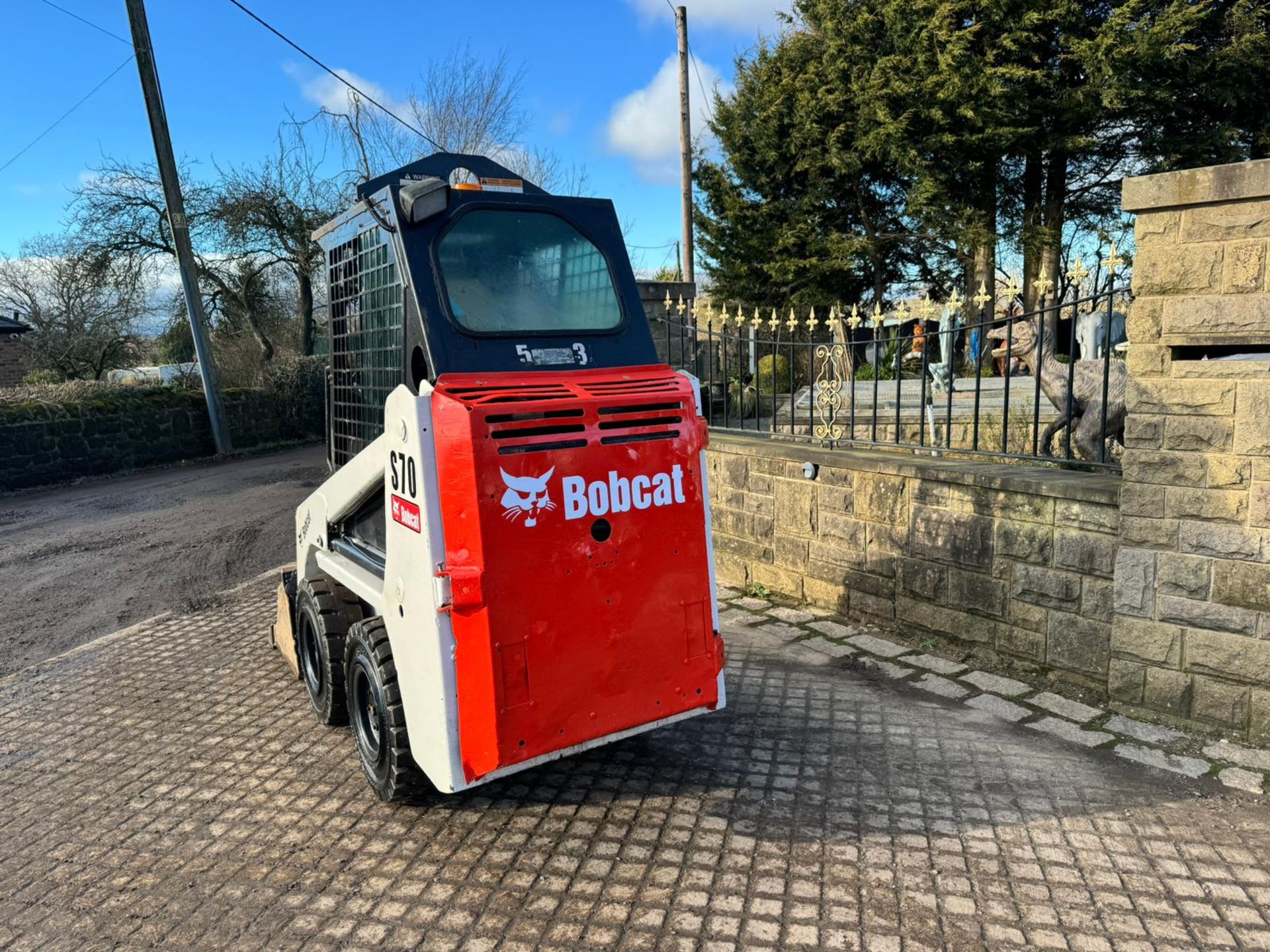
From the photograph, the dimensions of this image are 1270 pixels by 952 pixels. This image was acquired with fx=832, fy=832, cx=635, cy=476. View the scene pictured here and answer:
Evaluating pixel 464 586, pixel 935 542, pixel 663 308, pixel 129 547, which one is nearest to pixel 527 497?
pixel 464 586

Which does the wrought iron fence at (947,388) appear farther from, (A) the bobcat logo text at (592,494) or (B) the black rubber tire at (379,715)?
(B) the black rubber tire at (379,715)

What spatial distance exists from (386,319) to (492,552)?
152 centimetres

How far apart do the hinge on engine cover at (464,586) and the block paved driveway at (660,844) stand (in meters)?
1.08

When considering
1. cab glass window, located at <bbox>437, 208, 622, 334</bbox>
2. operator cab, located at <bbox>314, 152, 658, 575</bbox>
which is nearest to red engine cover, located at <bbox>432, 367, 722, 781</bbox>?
operator cab, located at <bbox>314, 152, 658, 575</bbox>

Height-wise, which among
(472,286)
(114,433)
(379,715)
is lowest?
(379,715)

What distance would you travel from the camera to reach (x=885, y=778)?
149 inches

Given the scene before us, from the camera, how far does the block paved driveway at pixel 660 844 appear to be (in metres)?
2.84

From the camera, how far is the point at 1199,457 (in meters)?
3.95

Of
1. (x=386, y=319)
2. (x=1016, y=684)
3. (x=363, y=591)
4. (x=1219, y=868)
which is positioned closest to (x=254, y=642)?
(x=363, y=591)

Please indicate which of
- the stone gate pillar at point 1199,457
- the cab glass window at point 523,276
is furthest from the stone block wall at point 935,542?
the cab glass window at point 523,276

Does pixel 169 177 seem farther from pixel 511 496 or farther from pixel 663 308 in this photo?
pixel 511 496

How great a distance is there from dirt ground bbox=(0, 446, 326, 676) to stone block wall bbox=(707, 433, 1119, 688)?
480 centimetres

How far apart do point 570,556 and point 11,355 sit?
2852 centimetres

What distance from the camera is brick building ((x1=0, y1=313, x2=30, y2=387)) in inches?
953
